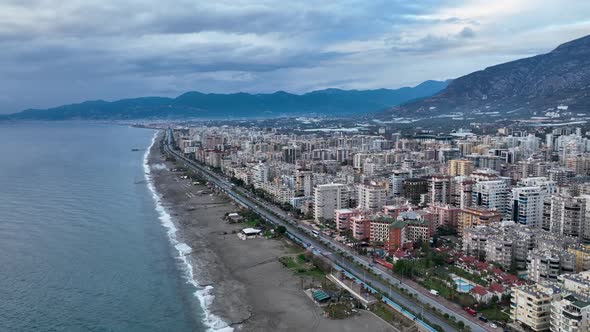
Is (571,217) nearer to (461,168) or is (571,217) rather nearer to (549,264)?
(549,264)

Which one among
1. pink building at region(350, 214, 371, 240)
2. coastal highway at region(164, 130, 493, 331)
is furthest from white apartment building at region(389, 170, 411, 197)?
pink building at region(350, 214, 371, 240)

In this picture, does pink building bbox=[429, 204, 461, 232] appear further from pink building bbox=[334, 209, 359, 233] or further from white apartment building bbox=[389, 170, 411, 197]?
white apartment building bbox=[389, 170, 411, 197]

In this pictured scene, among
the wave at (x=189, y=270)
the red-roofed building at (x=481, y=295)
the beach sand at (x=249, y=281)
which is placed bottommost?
the beach sand at (x=249, y=281)

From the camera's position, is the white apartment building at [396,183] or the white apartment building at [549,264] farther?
the white apartment building at [396,183]

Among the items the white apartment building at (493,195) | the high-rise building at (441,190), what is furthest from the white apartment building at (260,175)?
the white apartment building at (493,195)

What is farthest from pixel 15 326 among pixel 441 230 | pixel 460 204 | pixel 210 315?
pixel 460 204

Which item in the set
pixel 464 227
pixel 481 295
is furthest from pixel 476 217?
pixel 481 295

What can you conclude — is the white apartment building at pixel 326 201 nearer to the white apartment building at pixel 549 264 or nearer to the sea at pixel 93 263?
the sea at pixel 93 263

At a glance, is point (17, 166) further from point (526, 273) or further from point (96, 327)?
point (526, 273)
